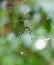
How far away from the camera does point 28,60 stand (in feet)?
2.40

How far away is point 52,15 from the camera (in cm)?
76

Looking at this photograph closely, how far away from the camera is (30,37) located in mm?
804

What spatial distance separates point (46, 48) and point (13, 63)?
0.44ft

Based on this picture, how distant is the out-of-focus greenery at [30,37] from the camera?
2.40ft

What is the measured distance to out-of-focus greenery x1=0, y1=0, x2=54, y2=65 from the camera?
28.9 inches

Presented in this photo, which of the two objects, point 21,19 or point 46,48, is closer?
point 46,48

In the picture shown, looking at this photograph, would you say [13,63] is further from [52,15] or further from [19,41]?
[52,15]

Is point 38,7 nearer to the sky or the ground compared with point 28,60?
nearer to the sky

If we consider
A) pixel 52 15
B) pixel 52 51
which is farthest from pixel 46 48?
pixel 52 15

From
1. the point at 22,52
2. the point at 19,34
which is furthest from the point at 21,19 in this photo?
the point at 22,52

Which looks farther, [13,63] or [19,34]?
[19,34]

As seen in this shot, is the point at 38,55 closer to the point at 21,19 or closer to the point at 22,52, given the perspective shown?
the point at 22,52

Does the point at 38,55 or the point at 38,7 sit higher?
the point at 38,7

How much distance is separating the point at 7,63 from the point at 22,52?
0.07 meters
